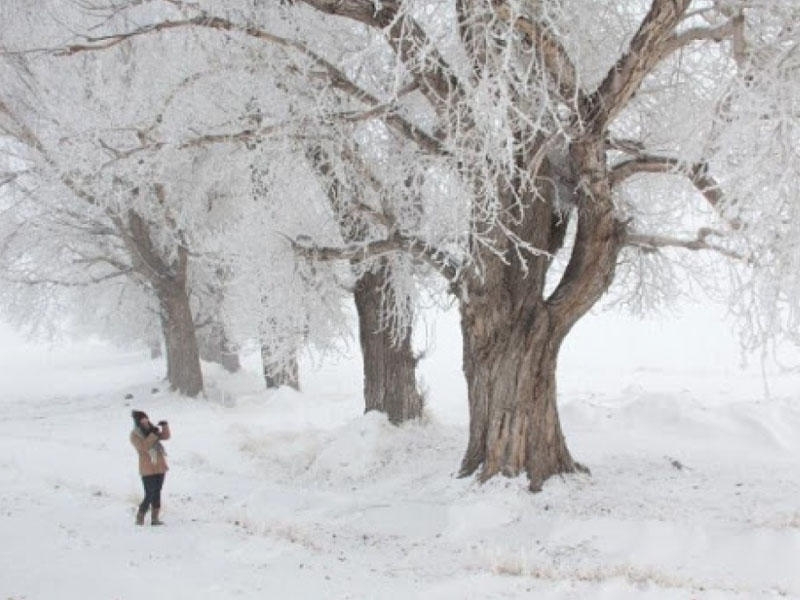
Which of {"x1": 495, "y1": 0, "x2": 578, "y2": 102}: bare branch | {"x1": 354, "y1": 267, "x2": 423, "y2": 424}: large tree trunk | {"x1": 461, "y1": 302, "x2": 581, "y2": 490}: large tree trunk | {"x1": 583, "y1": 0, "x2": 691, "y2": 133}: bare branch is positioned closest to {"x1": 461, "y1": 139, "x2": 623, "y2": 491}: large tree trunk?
{"x1": 461, "y1": 302, "x2": 581, "y2": 490}: large tree trunk

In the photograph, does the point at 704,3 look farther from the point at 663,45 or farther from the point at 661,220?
the point at 661,220

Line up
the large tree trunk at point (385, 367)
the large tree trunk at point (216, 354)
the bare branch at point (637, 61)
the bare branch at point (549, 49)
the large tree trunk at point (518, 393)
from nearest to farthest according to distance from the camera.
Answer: the bare branch at point (549, 49) < the bare branch at point (637, 61) < the large tree trunk at point (518, 393) < the large tree trunk at point (385, 367) < the large tree trunk at point (216, 354)

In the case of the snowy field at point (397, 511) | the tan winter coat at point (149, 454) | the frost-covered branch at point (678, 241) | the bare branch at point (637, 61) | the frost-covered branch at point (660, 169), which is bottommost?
the snowy field at point (397, 511)

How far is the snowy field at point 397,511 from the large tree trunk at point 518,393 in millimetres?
287

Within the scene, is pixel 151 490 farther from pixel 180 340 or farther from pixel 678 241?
pixel 180 340

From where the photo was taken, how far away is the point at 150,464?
8469 mm

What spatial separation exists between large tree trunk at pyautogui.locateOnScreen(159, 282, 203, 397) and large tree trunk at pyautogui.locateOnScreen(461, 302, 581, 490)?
452 inches

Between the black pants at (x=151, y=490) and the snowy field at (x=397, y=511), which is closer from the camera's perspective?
the snowy field at (x=397, y=511)

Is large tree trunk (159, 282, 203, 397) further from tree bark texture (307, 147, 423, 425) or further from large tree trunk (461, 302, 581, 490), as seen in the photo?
large tree trunk (461, 302, 581, 490)

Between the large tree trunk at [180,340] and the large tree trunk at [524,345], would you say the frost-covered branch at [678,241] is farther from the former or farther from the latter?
the large tree trunk at [180,340]

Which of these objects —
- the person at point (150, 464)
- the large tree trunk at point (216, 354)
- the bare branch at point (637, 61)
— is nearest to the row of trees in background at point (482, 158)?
the bare branch at point (637, 61)

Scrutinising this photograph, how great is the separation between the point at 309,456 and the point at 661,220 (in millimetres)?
6652

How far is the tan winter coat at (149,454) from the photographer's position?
333 inches

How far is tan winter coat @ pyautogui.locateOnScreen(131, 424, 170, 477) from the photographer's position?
845 cm
